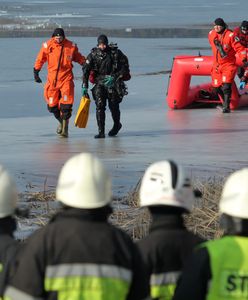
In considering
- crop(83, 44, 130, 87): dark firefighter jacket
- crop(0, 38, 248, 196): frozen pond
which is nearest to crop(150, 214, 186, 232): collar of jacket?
crop(0, 38, 248, 196): frozen pond

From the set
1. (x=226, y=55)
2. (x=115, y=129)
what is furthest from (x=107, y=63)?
(x=226, y=55)

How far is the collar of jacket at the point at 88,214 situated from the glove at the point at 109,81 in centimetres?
1133

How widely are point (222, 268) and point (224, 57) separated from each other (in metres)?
14.1

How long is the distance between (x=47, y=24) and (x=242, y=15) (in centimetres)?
932

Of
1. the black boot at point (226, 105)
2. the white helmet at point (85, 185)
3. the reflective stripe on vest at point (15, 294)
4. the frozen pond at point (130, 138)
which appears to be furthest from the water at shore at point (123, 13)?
the reflective stripe on vest at point (15, 294)

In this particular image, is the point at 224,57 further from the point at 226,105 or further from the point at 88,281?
the point at 88,281

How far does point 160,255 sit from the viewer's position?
14.0 ft

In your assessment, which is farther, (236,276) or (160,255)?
(160,255)

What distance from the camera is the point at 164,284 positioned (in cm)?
436

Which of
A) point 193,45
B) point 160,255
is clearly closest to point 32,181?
point 160,255

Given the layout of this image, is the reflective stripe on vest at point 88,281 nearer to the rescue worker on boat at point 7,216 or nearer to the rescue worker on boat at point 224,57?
the rescue worker on boat at point 7,216

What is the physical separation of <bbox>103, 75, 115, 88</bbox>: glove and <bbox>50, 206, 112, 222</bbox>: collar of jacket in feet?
37.2

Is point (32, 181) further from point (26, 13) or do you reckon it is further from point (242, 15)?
point (26, 13)

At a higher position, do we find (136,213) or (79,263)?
(79,263)
